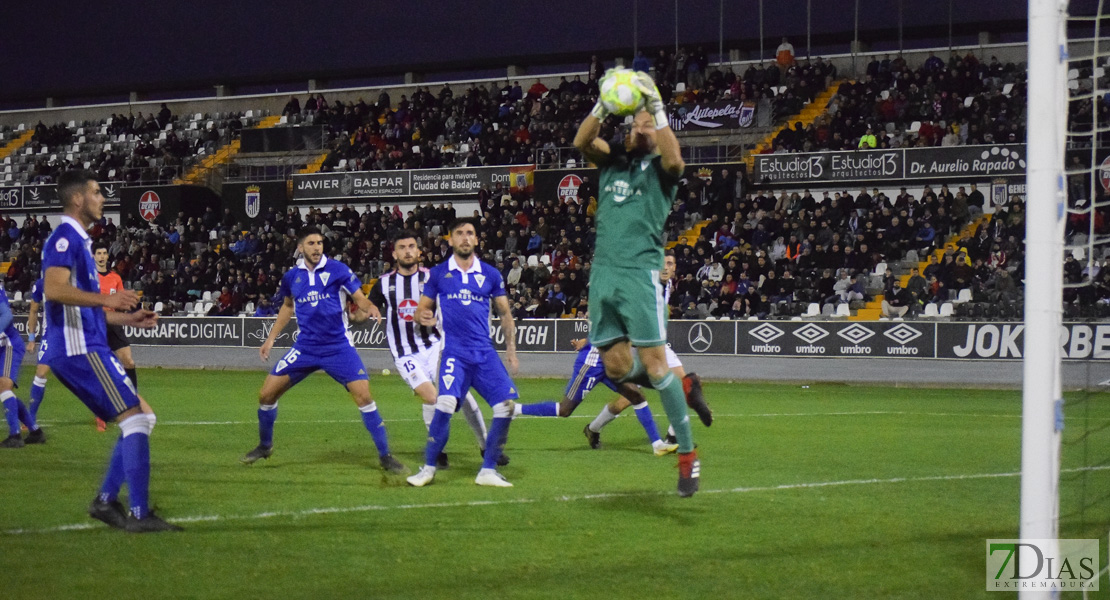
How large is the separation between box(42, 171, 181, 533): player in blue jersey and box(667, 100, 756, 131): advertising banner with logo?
27416 mm

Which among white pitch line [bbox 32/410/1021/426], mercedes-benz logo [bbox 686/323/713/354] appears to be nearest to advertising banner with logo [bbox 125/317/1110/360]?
mercedes-benz logo [bbox 686/323/713/354]

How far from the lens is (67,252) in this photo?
6.55 meters

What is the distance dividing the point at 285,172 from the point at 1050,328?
37337 mm

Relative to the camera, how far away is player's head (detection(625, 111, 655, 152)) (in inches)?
278

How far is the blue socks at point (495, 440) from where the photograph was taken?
8938 mm

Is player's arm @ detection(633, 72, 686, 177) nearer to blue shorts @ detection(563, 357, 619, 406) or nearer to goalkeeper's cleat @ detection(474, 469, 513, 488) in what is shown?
goalkeeper's cleat @ detection(474, 469, 513, 488)

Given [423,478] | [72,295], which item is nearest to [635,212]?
[423,478]

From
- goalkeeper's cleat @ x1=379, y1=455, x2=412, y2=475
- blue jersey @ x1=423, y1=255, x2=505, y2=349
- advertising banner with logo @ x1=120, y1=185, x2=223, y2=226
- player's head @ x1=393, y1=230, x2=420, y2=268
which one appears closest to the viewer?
blue jersey @ x1=423, y1=255, x2=505, y2=349

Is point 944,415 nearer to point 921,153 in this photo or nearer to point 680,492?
point 680,492

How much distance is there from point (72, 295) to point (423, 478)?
3342 mm

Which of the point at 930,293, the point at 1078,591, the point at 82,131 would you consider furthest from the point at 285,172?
the point at 1078,591

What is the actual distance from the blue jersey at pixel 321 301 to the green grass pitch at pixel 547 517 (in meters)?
1.16

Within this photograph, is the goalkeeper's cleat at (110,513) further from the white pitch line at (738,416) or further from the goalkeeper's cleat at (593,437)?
the white pitch line at (738,416)

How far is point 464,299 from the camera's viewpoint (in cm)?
919
